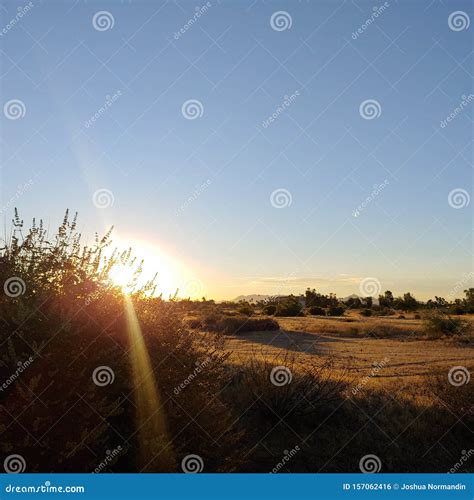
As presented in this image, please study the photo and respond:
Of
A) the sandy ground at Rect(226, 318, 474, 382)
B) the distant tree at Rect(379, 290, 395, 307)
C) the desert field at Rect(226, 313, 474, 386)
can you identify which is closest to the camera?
the desert field at Rect(226, 313, 474, 386)

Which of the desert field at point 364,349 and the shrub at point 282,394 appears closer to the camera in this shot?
the shrub at point 282,394

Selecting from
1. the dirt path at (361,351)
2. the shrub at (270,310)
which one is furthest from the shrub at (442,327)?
the shrub at (270,310)
